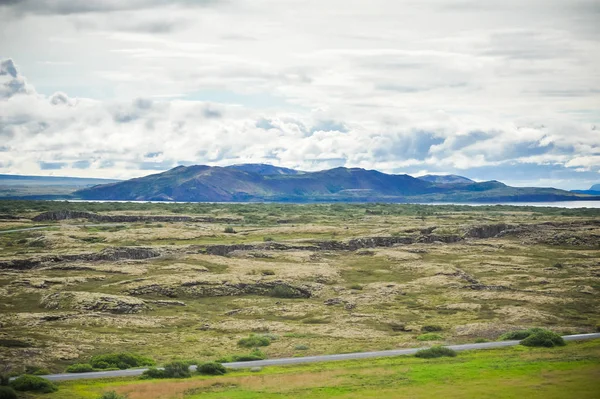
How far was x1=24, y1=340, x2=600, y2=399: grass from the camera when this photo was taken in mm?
54562

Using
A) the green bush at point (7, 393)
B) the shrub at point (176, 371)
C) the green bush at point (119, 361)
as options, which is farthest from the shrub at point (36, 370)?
the green bush at point (7, 393)

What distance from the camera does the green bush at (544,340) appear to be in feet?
236

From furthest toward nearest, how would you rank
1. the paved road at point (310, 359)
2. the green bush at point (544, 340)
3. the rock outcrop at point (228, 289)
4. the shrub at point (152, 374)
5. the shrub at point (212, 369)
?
the rock outcrop at point (228, 289) → the green bush at point (544, 340) → the shrub at point (212, 369) → the paved road at point (310, 359) → the shrub at point (152, 374)

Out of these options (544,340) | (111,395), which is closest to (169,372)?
(111,395)

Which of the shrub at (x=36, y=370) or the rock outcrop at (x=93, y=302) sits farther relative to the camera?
the rock outcrop at (x=93, y=302)

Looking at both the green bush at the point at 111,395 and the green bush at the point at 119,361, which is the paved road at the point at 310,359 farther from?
the green bush at the point at 111,395

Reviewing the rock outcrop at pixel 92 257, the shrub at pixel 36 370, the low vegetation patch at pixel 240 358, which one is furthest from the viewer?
the rock outcrop at pixel 92 257

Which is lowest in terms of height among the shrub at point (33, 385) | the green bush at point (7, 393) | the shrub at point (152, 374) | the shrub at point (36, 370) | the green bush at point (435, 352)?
the shrub at point (36, 370)

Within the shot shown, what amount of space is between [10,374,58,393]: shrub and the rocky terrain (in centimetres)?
1268

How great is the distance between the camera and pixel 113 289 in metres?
107

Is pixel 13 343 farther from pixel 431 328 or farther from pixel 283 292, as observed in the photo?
pixel 431 328

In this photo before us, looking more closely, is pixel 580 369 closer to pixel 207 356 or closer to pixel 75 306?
pixel 207 356

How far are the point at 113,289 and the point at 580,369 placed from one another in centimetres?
7221

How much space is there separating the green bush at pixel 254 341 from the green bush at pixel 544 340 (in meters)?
29.2
